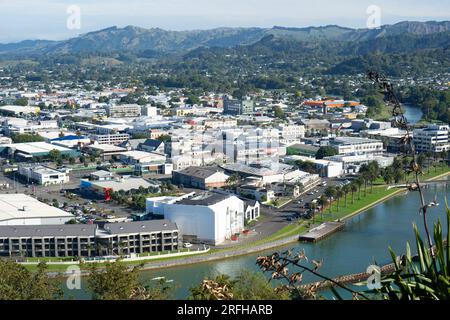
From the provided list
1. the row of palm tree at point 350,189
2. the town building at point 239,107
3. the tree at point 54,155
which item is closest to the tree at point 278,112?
the town building at point 239,107

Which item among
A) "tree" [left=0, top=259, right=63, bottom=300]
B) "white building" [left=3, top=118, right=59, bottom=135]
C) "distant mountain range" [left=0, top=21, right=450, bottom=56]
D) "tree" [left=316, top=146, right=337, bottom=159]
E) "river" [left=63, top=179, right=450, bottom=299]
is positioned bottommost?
"river" [left=63, top=179, right=450, bottom=299]

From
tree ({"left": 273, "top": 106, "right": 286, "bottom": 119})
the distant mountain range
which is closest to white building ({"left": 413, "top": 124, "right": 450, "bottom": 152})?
tree ({"left": 273, "top": 106, "right": 286, "bottom": 119})

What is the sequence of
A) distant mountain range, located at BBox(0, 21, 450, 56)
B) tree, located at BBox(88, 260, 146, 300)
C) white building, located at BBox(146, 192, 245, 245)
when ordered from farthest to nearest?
distant mountain range, located at BBox(0, 21, 450, 56), white building, located at BBox(146, 192, 245, 245), tree, located at BBox(88, 260, 146, 300)

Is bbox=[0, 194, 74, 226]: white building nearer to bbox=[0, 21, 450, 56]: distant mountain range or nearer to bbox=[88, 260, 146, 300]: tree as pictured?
bbox=[88, 260, 146, 300]: tree

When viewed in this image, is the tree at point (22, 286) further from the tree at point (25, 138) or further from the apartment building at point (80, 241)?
the tree at point (25, 138)

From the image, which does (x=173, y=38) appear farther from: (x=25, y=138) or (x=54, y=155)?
(x=54, y=155)
